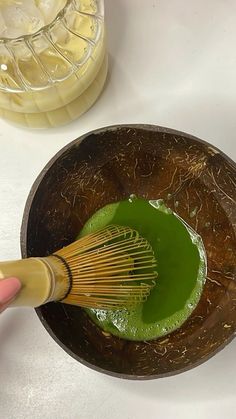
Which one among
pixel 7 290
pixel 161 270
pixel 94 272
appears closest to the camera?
pixel 7 290

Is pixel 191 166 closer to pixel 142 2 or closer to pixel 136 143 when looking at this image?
pixel 136 143

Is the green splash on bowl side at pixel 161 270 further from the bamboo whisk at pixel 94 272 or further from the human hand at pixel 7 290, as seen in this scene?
the human hand at pixel 7 290

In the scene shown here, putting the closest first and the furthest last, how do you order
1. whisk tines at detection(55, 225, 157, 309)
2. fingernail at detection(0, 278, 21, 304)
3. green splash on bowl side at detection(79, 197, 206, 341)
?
fingernail at detection(0, 278, 21, 304) < whisk tines at detection(55, 225, 157, 309) < green splash on bowl side at detection(79, 197, 206, 341)

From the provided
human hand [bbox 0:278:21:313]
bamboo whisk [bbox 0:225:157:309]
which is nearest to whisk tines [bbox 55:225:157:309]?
bamboo whisk [bbox 0:225:157:309]

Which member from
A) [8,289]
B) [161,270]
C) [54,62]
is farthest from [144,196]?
[8,289]

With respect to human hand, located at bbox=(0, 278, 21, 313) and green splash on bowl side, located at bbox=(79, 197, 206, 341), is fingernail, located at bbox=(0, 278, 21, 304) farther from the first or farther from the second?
green splash on bowl side, located at bbox=(79, 197, 206, 341)

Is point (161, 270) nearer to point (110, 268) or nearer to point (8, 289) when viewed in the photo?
point (110, 268)

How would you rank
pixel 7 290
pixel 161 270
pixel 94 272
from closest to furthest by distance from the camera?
pixel 7 290, pixel 94 272, pixel 161 270
